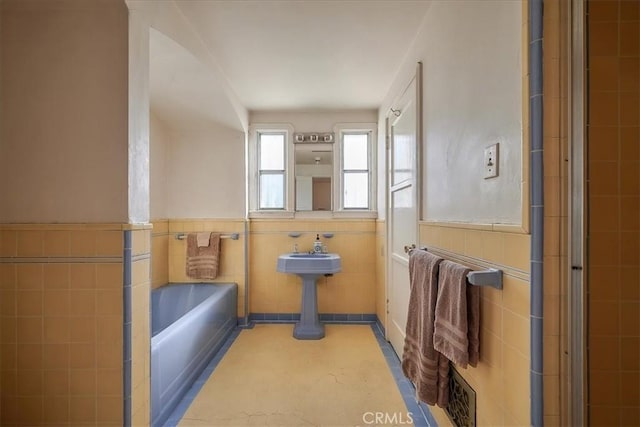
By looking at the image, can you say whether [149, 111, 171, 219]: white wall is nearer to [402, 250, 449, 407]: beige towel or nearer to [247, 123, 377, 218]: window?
[247, 123, 377, 218]: window

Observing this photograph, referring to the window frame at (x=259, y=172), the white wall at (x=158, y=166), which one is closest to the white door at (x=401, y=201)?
the window frame at (x=259, y=172)

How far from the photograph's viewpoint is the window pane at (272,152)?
3.47 meters

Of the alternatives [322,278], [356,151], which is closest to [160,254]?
[322,278]

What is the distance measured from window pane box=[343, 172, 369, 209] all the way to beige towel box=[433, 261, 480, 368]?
2178 mm

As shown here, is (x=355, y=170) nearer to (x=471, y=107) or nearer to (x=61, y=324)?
(x=471, y=107)

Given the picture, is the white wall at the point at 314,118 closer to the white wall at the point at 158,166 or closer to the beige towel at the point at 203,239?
the white wall at the point at 158,166

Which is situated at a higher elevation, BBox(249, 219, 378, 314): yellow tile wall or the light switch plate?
the light switch plate

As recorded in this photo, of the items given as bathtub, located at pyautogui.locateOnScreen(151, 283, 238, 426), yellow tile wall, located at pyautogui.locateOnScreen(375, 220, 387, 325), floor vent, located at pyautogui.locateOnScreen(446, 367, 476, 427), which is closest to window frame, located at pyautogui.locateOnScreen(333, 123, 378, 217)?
yellow tile wall, located at pyautogui.locateOnScreen(375, 220, 387, 325)

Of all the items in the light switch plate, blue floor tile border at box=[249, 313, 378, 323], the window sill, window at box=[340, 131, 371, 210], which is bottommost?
blue floor tile border at box=[249, 313, 378, 323]

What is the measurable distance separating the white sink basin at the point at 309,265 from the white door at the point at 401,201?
528 millimetres

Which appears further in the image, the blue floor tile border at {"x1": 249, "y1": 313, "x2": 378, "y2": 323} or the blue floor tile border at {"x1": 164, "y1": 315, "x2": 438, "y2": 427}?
the blue floor tile border at {"x1": 249, "y1": 313, "x2": 378, "y2": 323}

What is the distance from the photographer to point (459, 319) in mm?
1195

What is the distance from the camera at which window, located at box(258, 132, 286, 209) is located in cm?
347
